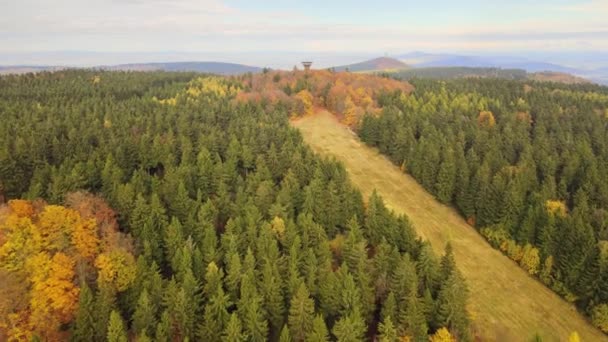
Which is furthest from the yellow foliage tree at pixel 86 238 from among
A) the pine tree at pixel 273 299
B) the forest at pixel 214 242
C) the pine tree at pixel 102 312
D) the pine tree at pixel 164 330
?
the pine tree at pixel 273 299

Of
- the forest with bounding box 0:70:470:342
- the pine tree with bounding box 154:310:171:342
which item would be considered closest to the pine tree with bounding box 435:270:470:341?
the forest with bounding box 0:70:470:342

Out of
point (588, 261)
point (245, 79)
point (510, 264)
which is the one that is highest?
point (245, 79)

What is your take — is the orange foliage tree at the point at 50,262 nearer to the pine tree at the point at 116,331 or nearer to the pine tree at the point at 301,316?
the pine tree at the point at 116,331

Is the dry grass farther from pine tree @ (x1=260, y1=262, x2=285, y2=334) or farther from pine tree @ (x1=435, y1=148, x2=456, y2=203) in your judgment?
pine tree @ (x1=260, y1=262, x2=285, y2=334)

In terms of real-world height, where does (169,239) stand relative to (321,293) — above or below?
above

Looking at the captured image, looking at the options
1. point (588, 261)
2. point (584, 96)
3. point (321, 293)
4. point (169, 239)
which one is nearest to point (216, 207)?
point (169, 239)

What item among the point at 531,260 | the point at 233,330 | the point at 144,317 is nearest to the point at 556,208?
the point at 531,260

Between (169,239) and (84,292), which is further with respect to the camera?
(169,239)

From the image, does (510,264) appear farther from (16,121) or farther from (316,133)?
(16,121)
